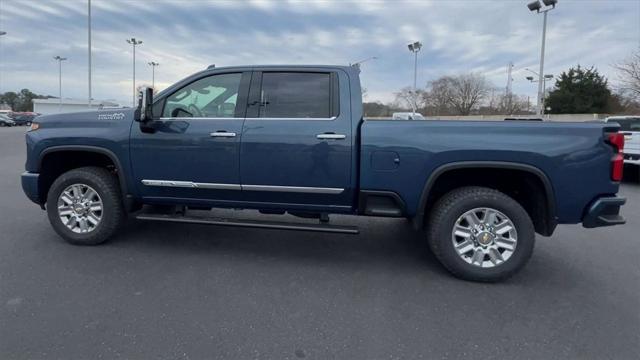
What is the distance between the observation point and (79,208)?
465 centimetres

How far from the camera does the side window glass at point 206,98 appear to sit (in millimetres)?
4391

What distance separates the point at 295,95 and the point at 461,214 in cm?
200

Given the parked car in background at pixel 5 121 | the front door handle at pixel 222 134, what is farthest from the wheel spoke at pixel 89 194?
the parked car in background at pixel 5 121

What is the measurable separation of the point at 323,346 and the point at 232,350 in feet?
1.98

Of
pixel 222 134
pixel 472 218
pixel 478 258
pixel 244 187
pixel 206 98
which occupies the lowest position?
pixel 478 258

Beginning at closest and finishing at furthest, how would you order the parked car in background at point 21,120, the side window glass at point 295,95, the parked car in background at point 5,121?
the side window glass at point 295,95 → the parked car in background at point 5,121 → the parked car in background at point 21,120

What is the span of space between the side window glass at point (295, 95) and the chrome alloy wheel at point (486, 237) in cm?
171

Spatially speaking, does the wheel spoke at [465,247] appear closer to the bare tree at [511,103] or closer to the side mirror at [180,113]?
the side mirror at [180,113]

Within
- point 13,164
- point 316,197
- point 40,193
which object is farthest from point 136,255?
point 13,164

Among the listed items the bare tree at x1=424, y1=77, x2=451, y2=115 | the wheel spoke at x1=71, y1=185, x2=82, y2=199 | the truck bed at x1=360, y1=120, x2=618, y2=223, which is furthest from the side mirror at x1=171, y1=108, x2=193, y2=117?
the bare tree at x1=424, y1=77, x2=451, y2=115

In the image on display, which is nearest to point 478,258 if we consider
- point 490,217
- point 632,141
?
point 490,217

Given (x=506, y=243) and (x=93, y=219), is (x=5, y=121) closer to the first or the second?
(x=93, y=219)

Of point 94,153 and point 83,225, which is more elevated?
point 94,153

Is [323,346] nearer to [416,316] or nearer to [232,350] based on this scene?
[232,350]
